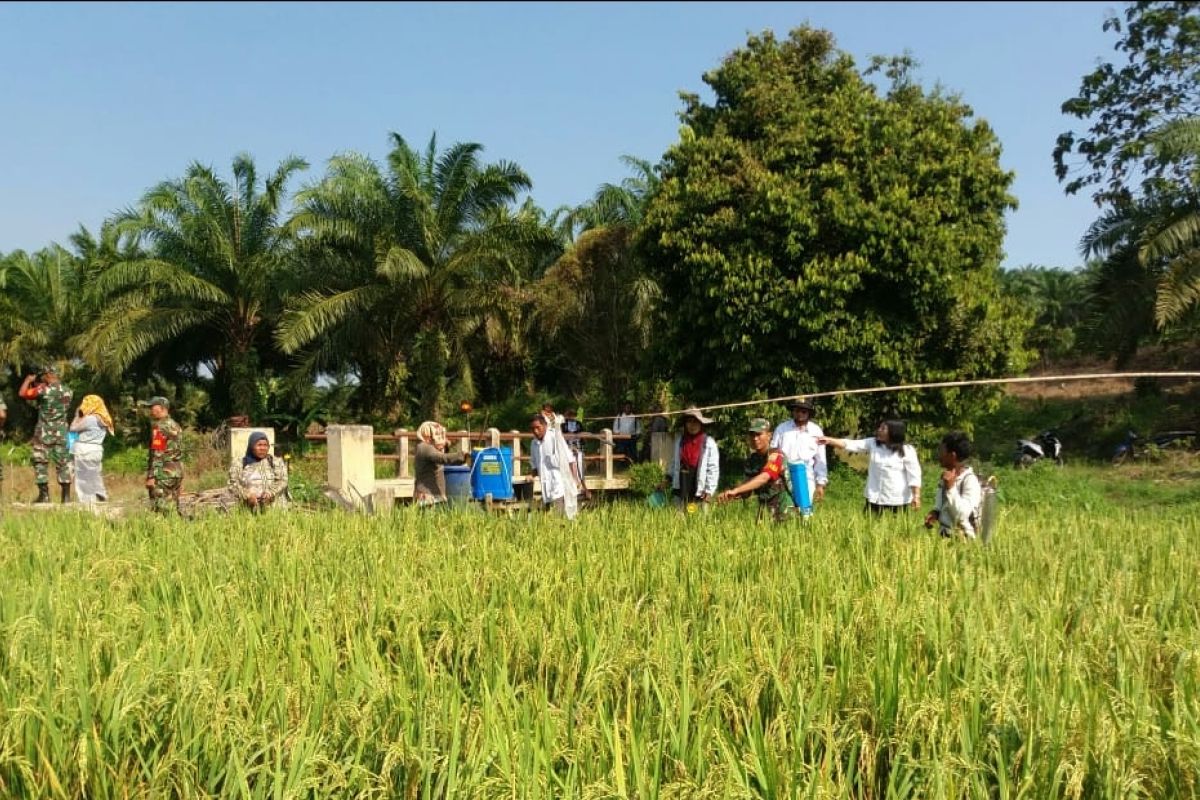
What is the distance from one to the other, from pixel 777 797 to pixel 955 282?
11074 millimetres

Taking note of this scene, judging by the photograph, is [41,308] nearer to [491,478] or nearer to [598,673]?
[491,478]

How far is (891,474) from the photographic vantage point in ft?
22.6

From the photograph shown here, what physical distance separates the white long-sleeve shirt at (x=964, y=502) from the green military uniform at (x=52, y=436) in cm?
836

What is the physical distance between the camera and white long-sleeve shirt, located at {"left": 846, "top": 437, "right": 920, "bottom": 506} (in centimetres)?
684

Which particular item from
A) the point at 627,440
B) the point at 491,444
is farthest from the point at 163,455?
the point at 627,440

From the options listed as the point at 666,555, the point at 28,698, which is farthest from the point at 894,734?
the point at 666,555

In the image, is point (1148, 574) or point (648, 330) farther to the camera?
point (648, 330)

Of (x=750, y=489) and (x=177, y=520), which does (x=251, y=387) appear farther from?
(x=750, y=489)

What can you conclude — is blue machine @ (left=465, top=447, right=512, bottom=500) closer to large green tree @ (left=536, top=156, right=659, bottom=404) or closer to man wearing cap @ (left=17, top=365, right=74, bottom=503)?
man wearing cap @ (left=17, top=365, right=74, bottom=503)

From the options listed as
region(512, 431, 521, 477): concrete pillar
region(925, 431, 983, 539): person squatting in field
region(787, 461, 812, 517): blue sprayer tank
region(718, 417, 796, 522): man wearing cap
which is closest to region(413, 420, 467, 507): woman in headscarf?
region(718, 417, 796, 522): man wearing cap

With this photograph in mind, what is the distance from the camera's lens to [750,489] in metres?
6.36

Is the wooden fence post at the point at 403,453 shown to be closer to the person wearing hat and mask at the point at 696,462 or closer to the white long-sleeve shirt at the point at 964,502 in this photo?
the person wearing hat and mask at the point at 696,462

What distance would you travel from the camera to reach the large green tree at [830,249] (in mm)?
11820

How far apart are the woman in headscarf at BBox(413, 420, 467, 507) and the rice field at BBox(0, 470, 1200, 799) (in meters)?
2.67
